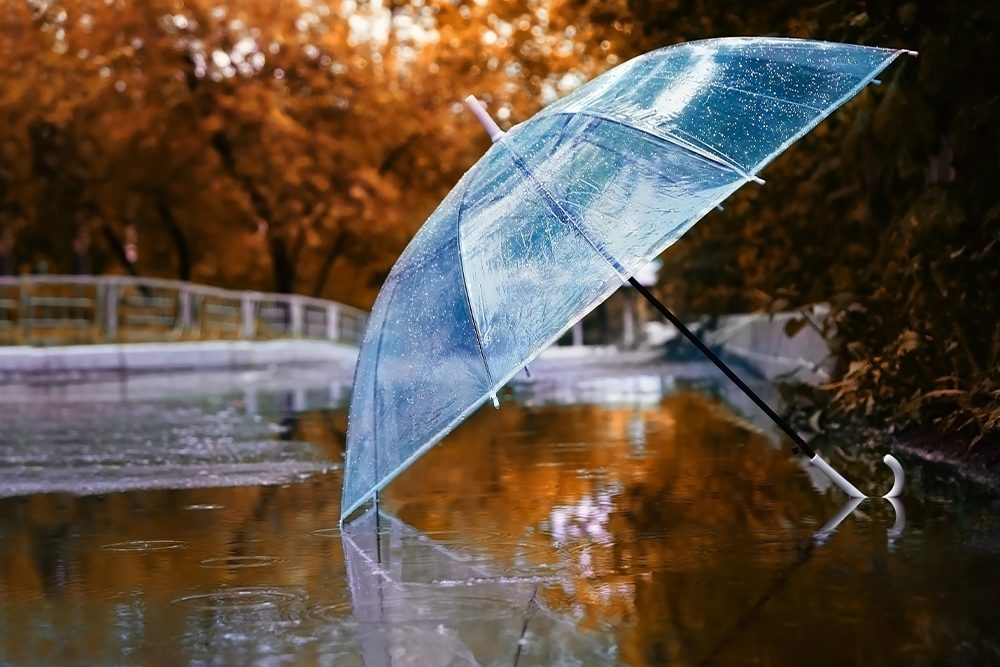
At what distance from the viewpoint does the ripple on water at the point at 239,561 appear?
7513mm

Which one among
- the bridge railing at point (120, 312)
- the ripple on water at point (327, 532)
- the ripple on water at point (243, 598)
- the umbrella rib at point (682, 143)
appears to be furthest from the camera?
the bridge railing at point (120, 312)

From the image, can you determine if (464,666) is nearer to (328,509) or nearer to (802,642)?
(802,642)

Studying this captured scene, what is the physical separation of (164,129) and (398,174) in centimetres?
727

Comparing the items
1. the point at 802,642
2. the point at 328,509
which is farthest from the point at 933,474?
the point at 802,642

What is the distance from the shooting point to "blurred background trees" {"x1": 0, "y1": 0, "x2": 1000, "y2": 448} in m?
16.6

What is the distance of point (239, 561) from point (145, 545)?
0.77 m

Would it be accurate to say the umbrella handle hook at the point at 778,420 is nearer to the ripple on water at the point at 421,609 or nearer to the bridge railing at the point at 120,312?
the ripple on water at the point at 421,609

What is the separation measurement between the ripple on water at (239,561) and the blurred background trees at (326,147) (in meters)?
6.20

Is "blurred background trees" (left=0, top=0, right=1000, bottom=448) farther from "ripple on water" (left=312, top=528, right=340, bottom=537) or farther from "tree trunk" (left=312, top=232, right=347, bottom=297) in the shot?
"ripple on water" (left=312, top=528, right=340, bottom=537)

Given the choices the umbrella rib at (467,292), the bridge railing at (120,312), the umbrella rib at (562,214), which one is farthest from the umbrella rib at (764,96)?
the bridge railing at (120,312)

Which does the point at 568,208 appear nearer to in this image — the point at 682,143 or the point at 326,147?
the point at 682,143

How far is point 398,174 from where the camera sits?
49.4 metres

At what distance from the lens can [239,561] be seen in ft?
25.0

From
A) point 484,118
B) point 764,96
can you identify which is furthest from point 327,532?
point 764,96
